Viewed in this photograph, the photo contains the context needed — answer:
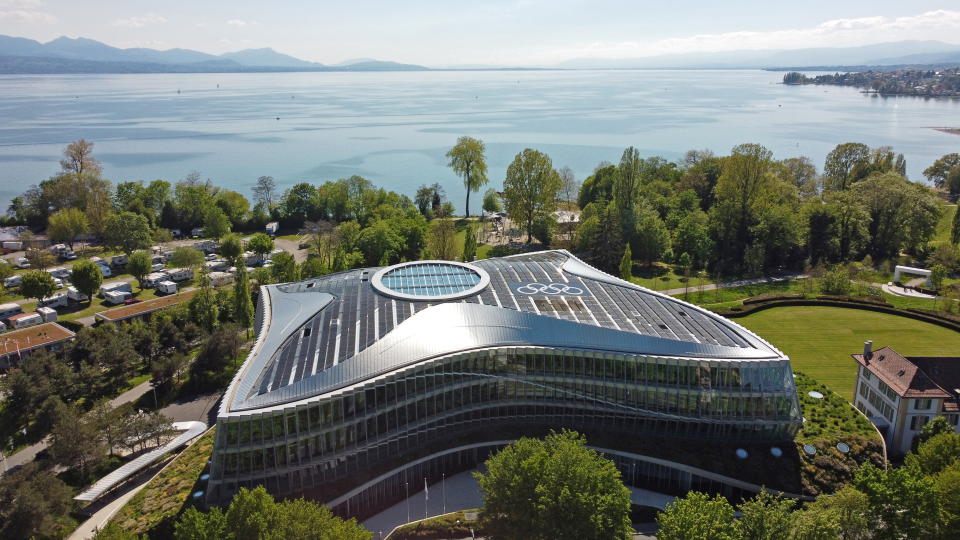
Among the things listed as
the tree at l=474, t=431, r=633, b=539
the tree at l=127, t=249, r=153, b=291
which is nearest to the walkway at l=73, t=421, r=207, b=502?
the tree at l=474, t=431, r=633, b=539

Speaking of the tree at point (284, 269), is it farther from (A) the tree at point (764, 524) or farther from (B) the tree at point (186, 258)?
(A) the tree at point (764, 524)

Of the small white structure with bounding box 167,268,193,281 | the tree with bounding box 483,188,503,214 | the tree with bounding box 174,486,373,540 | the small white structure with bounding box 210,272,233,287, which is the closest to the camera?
the tree with bounding box 174,486,373,540

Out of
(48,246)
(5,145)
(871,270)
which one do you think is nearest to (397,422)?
(871,270)

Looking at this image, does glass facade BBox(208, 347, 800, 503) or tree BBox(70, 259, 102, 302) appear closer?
glass facade BBox(208, 347, 800, 503)

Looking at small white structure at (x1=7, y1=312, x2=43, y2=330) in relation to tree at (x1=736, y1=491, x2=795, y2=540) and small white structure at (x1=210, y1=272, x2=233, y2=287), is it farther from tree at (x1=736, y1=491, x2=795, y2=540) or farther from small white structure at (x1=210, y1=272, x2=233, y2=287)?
tree at (x1=736, y1=491, x2=795, y2=540)

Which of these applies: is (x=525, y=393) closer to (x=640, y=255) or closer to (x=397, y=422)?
(x=397, y=422)

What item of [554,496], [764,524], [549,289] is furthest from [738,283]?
[554,496]

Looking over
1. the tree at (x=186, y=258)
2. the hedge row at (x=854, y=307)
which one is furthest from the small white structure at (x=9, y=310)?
the hedge row at (x=854, y=307)
